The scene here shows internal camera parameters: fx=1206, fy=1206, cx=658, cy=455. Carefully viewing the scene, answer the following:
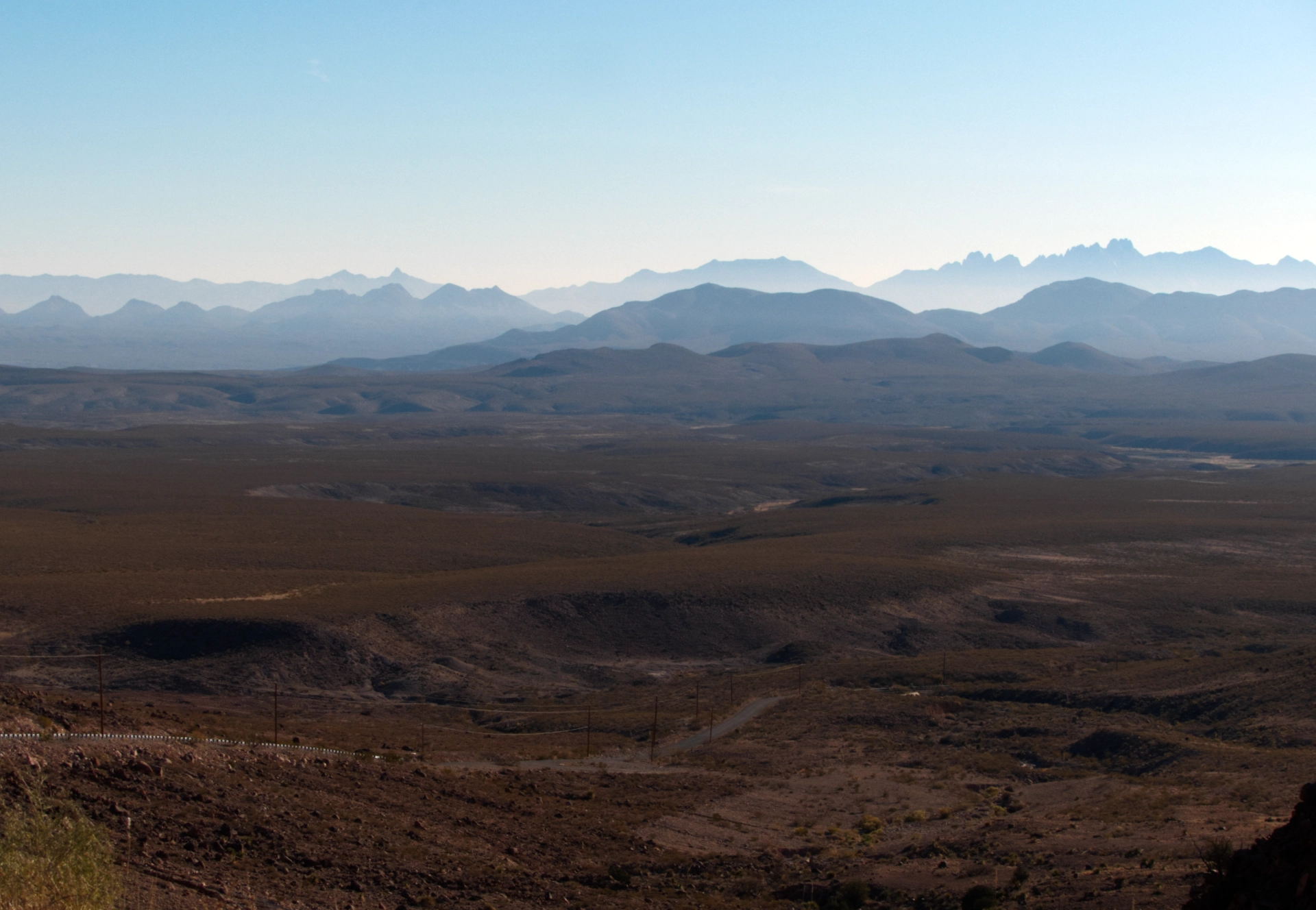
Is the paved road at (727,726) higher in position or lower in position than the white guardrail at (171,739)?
lower

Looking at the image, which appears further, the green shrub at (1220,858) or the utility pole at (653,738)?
the utility pole at (653,738)

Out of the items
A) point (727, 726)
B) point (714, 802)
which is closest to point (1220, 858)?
point (714, 802)

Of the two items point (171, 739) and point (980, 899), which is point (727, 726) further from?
point (171, 739)

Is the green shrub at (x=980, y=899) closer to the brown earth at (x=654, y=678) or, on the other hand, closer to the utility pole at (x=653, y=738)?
the brown earth at (x=654, y=678)

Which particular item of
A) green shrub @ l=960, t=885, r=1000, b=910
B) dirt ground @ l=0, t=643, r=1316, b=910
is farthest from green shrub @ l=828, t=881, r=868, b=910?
green shrub @ l=960, t=885, r=1000, b=910

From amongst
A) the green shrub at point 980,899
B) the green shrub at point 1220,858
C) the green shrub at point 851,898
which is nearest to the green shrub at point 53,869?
the green shrub at point 851,898

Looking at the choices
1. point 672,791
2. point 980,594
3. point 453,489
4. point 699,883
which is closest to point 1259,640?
point 980,594

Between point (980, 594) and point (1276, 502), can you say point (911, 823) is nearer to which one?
point (980, 594)
